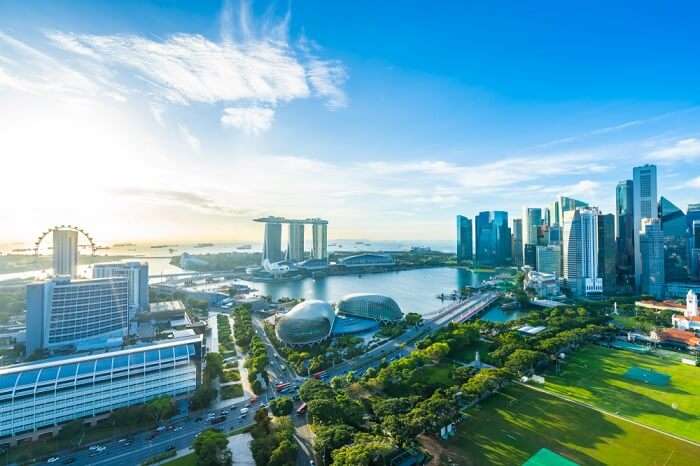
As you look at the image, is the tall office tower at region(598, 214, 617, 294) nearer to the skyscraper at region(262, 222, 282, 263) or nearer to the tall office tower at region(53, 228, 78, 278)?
the skyscraper at region(262, 222, 282, 263)

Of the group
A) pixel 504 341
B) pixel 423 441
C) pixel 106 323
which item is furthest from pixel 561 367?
pixel 106 323

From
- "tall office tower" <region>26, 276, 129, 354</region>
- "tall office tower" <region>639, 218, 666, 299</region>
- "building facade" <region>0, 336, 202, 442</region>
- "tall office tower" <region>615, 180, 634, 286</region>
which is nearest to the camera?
"building facade" <region>0, 336, 202, 442</region>

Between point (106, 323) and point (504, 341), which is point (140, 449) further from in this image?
point (504, 341)

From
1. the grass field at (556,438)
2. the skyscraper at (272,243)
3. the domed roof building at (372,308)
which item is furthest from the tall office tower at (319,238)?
the grass field at (556,438)

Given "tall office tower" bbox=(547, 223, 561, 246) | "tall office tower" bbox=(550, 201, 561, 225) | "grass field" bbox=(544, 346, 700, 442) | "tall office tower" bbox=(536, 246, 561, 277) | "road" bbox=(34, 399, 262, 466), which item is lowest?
"road" bbox=(34, 399, 262, 466)

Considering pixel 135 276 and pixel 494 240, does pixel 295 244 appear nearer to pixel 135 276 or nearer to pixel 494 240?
pixel 494 240

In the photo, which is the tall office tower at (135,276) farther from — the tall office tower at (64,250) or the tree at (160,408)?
the tree at (160,408)

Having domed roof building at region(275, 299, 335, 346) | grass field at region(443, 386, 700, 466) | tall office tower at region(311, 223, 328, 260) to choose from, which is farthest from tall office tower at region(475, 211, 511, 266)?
grass field at region(443, 386, 700, 466)
